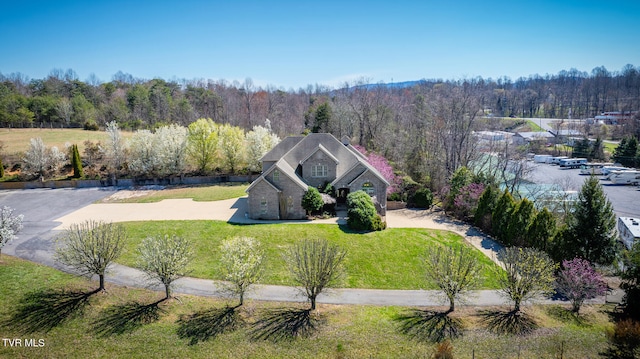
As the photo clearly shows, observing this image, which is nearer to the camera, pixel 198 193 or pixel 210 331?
pixel 210 331

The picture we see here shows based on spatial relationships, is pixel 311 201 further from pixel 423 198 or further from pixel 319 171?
pixel 423 198

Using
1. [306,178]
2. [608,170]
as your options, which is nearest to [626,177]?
[608,170]

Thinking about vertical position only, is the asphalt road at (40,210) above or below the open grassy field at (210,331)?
above

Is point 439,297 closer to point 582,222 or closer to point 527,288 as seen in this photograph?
point 527,288

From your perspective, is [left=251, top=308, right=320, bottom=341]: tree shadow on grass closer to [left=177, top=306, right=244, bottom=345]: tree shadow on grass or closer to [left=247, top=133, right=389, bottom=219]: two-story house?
[left=177, top=306, right=244, bottom=345]: tree shadow on grass

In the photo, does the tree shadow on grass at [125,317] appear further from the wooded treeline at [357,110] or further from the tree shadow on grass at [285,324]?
the wooded treeline at [357,110]

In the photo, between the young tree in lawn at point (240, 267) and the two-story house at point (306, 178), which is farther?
the two-story house at point (306, 178)

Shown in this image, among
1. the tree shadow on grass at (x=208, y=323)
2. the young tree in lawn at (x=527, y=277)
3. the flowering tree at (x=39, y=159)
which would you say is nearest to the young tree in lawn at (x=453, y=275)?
the young tree in lawn at (x=527, y=277)
